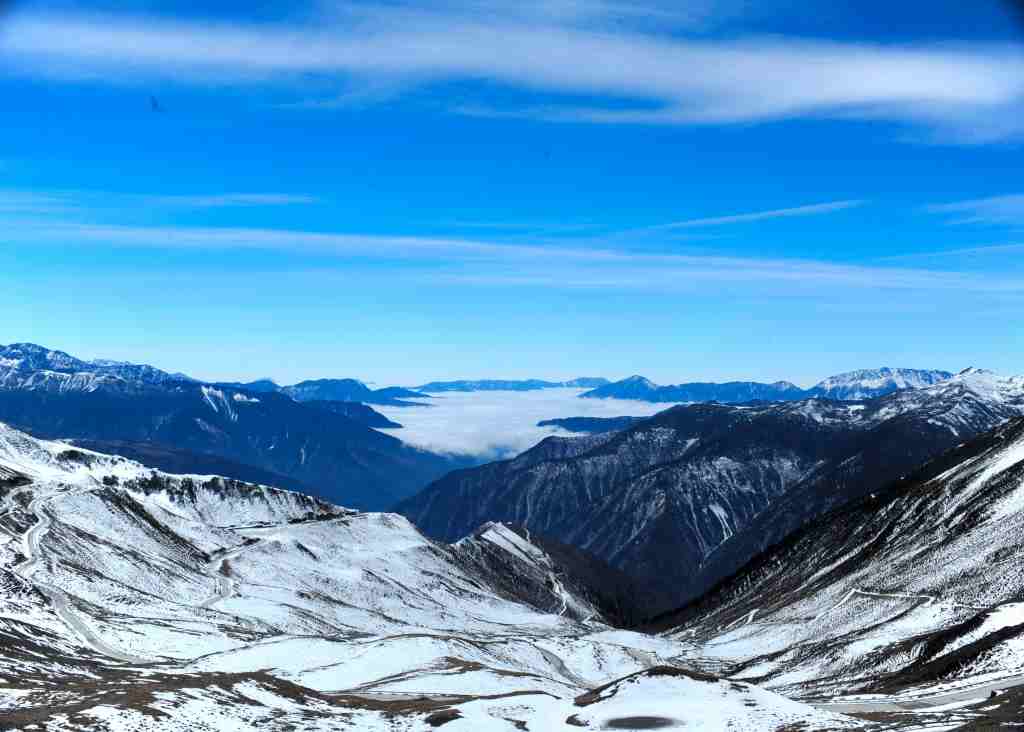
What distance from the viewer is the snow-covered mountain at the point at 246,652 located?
66.1 metres

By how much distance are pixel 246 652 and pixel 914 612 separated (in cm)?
8998

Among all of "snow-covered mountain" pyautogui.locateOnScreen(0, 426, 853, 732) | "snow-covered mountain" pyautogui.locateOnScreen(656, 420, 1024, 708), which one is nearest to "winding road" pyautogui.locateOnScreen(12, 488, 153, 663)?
"snow-covered mountain" pyautogui.locateOnScreen(0, 426, 853, 732)

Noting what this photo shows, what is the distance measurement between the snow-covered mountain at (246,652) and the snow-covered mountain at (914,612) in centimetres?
1757

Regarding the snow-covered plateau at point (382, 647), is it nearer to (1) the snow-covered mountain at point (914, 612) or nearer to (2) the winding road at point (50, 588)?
(2) the winding road at point (50, 588)

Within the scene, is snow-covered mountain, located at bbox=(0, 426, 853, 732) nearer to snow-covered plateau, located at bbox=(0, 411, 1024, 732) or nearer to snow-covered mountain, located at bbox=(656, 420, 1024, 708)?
snow-covered plateau, located at bbox=(0, 411, 1024, 732)

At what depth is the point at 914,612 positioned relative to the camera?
139m

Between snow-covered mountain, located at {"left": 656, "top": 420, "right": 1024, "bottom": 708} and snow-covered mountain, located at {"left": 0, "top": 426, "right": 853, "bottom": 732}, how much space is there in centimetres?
1757

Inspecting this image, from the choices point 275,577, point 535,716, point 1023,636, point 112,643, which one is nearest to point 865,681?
point 1023,636

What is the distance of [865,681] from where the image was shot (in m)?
110

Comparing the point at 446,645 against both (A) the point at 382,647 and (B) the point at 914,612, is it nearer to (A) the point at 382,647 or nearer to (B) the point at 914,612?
(A) the point at 382,647

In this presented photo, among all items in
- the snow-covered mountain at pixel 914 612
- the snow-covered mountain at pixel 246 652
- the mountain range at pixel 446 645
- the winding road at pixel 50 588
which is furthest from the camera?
the winding road at pixel 50 588

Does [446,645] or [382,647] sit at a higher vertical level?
[382,647]

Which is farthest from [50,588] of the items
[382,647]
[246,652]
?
[382,647]

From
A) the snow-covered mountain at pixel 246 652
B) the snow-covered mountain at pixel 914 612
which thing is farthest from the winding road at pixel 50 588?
the snow-covered mountain at pixel 914 612
